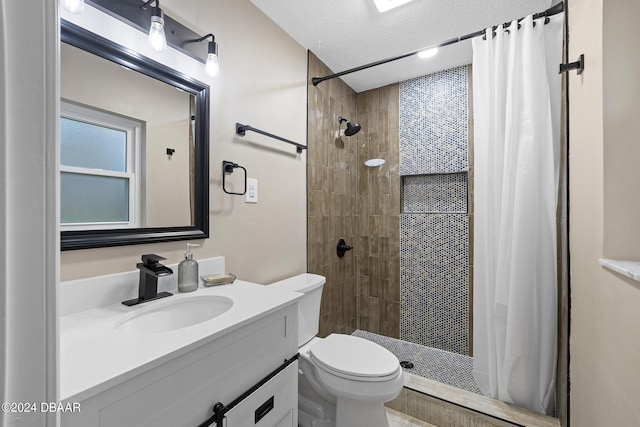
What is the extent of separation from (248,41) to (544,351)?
2.31 metres

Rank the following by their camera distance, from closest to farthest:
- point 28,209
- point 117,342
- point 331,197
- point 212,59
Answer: point 28,209 → point 117,342 → point 212,59 → point 331,197

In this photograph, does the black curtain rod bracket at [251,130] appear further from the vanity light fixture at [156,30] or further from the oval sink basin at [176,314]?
the oval sink basin at [176,314]

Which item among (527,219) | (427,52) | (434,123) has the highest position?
(427,52)

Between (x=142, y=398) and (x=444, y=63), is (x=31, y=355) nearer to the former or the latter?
(x=142, y=398)

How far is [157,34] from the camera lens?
1.04m

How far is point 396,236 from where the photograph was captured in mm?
2469

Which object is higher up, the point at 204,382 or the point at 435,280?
the point at 204,382

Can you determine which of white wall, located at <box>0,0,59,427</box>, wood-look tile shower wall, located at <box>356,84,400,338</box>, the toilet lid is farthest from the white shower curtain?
white wall, located at <box>0,0,59,427</box>

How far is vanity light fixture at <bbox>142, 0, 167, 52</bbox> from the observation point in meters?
1.01

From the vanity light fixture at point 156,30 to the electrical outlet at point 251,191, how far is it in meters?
0.69

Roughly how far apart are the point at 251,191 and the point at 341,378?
1035 millimetres

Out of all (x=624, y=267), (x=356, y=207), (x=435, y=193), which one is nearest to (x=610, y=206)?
(x=624, y=267)

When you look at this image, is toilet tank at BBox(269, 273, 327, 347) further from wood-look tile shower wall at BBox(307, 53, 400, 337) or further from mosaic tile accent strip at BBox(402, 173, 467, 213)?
mosaic tile accent strip at BBox(402, 173, 467, 213)

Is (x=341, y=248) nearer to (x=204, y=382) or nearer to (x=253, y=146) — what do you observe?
(x=253, y=146)
